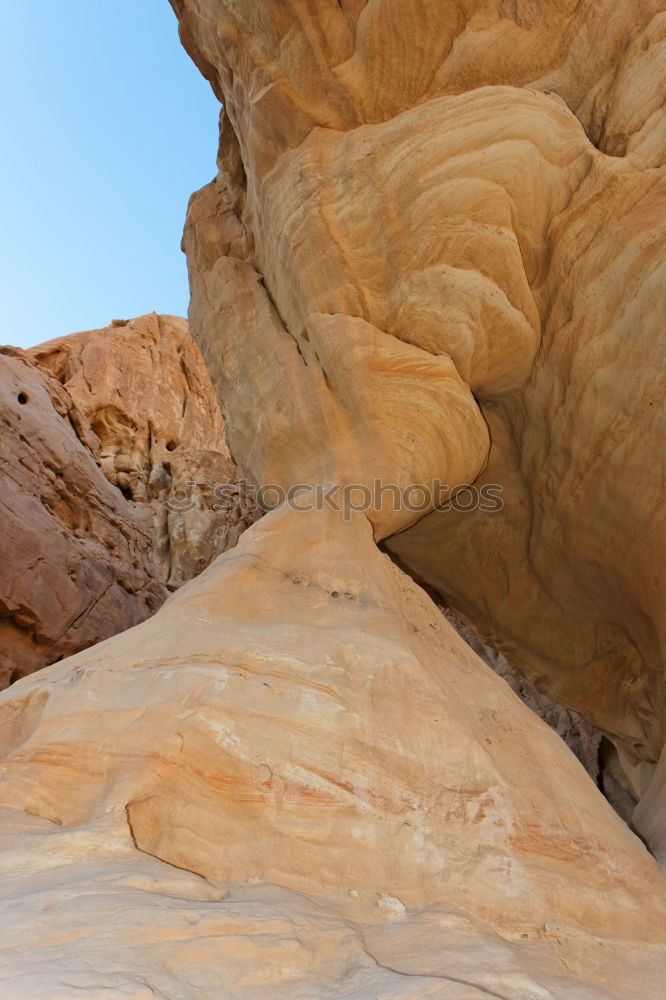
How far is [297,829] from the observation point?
2455mm

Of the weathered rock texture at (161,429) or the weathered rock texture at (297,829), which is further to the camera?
the weathered rock texture at (161,429)

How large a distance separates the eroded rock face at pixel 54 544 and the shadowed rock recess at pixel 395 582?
313 cm

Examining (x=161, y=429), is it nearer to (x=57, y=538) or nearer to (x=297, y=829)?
(x=57, y=538)

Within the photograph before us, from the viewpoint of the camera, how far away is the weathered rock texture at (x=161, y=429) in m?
16.8

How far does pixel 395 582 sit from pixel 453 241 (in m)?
2.15

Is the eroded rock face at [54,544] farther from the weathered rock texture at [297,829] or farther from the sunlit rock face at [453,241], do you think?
the weathered rock texture at [297,829]

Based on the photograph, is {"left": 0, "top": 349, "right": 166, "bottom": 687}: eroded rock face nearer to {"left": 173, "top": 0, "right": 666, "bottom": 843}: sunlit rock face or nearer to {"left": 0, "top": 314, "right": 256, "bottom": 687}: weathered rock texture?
{"left": 0, "top": 314, "right": 256, "bottom": 687}: weathered rock texture

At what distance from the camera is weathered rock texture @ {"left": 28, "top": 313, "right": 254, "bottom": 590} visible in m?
16.8

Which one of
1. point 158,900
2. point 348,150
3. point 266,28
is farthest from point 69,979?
point 266,28

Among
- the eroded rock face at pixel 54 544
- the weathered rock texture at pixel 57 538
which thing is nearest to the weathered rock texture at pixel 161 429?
the weathered rock texture at pixel 57 538

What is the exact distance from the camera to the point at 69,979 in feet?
4.60

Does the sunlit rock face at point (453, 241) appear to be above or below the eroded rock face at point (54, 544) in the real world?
above

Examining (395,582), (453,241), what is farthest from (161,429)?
(395,582)

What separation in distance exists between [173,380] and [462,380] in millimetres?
16840
